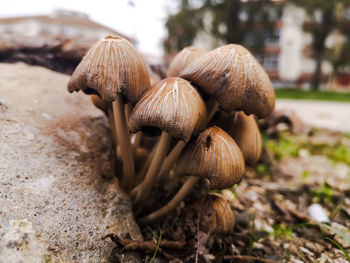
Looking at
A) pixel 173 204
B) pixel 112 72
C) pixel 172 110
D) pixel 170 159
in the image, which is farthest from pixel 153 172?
pixel 112 72

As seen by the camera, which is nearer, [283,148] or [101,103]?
[101,103]

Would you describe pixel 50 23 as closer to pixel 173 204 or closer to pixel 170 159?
pixel 170 159

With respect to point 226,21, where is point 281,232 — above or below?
below

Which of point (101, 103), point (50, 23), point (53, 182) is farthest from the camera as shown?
point (50, 23)

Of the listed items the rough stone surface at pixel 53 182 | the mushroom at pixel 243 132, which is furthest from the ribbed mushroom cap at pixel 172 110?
the rough stone surface at pixel 53 182

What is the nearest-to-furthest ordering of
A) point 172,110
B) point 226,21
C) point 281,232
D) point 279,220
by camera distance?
point 172,110
point 281,232
point 279,220
point 226,21

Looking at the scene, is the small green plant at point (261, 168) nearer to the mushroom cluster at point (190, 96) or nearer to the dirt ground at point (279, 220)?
the dirt ground at point (279, 220)

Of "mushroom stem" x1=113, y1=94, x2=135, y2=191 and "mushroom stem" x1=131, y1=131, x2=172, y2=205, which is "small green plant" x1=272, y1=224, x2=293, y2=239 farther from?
Answer: "mushroom stem" x1=113, y1=94, x2=135, y2=191
